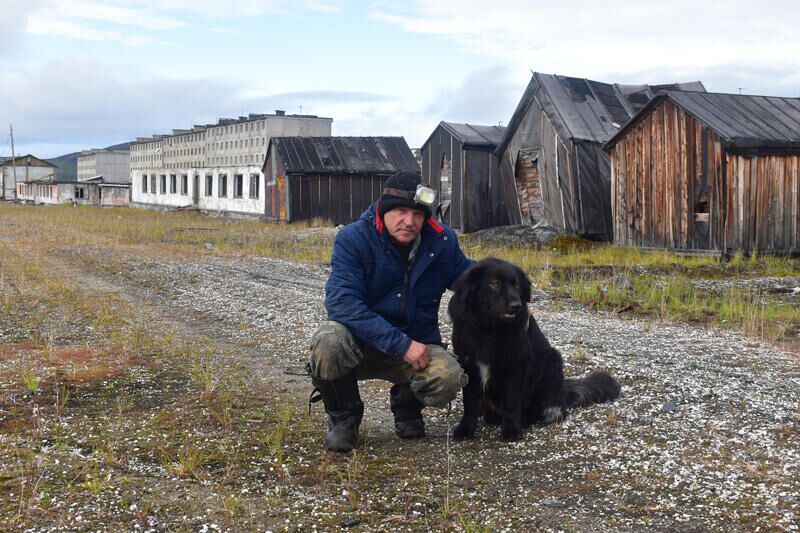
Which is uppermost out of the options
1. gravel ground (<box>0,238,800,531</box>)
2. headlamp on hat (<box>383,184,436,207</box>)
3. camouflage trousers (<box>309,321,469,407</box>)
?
headlamp on hat (<box>383,184,436,207</box>)

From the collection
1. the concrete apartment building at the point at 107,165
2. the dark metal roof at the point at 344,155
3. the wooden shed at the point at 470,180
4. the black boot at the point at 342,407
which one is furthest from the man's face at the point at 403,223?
the concrete apartment building at the point at 107,165

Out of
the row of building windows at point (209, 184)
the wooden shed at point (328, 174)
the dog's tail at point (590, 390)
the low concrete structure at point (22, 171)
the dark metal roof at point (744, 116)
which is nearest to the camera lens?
the dog's tail at point (590, 390)

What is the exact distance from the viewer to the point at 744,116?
1620cm

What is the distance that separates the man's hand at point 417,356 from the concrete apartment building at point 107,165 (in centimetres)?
8777

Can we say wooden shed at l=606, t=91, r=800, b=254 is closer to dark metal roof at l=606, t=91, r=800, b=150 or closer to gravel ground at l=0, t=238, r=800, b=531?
dark metal roof at l=606, t=91, r=800, b=150

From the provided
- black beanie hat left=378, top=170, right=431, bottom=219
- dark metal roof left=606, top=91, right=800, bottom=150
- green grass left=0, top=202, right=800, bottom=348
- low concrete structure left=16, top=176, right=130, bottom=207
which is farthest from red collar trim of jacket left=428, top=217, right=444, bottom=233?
low concrete structure left=16, top=176, right=130, bottom=207

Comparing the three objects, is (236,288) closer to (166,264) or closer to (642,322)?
(166,264)

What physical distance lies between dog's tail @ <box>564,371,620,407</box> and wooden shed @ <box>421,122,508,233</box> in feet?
58.9

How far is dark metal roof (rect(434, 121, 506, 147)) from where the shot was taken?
23.3 m

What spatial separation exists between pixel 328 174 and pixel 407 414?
28.0 m

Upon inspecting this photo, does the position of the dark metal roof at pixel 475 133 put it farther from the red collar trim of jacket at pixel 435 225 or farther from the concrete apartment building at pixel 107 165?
the concrete apartment building at pixel 107 165

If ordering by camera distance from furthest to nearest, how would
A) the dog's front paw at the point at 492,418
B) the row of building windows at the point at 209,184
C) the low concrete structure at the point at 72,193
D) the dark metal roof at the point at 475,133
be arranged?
the low concrete structure at the point at 72,193, the row of building windows at the point at 209,184, the dark metal roof at the point at 475,133, the dog's front paw at the point at 492,418

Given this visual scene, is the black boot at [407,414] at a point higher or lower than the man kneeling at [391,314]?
lower

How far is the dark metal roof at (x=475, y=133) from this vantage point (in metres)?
23.3
